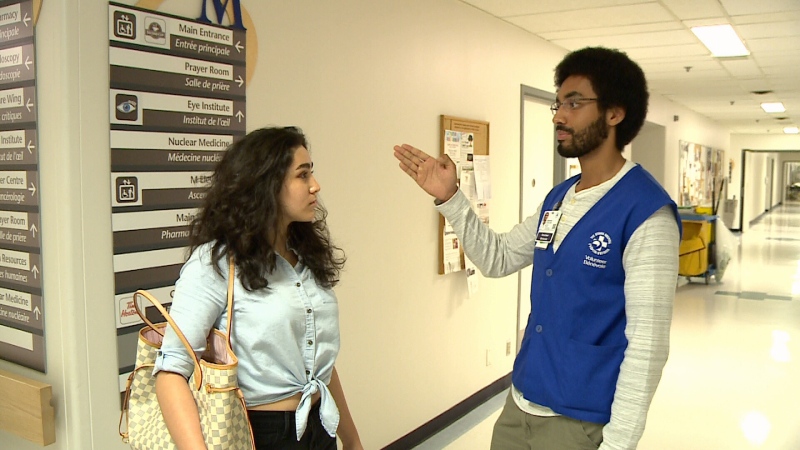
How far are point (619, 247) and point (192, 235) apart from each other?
103 centimetres

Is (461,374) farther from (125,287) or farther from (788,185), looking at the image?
(788,185)

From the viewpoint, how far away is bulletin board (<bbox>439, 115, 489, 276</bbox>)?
3.79 metres

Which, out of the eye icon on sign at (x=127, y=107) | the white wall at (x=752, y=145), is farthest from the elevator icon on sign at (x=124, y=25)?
the white wall at (x=752, y=145)

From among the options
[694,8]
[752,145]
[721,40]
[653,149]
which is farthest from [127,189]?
[752,145]

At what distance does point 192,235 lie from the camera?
4.98ft

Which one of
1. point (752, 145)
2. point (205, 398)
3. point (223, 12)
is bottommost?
point (205, 398)

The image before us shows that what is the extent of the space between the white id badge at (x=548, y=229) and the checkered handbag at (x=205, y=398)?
0.81 meters

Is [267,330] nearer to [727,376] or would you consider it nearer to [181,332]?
[181,332]

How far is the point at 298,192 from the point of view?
5.01 feet

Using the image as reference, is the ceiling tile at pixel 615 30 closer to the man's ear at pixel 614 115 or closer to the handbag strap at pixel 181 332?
the man's ear at pixel 614 115

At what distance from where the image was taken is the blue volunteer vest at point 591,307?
4.93 ft

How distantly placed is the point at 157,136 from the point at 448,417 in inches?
105

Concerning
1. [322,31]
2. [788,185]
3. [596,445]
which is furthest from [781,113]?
[788,185]

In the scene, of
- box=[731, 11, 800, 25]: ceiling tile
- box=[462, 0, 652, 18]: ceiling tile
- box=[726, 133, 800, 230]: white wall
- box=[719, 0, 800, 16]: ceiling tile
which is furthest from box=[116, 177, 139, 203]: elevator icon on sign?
box=[726, 133, 800, 230]: white wall
